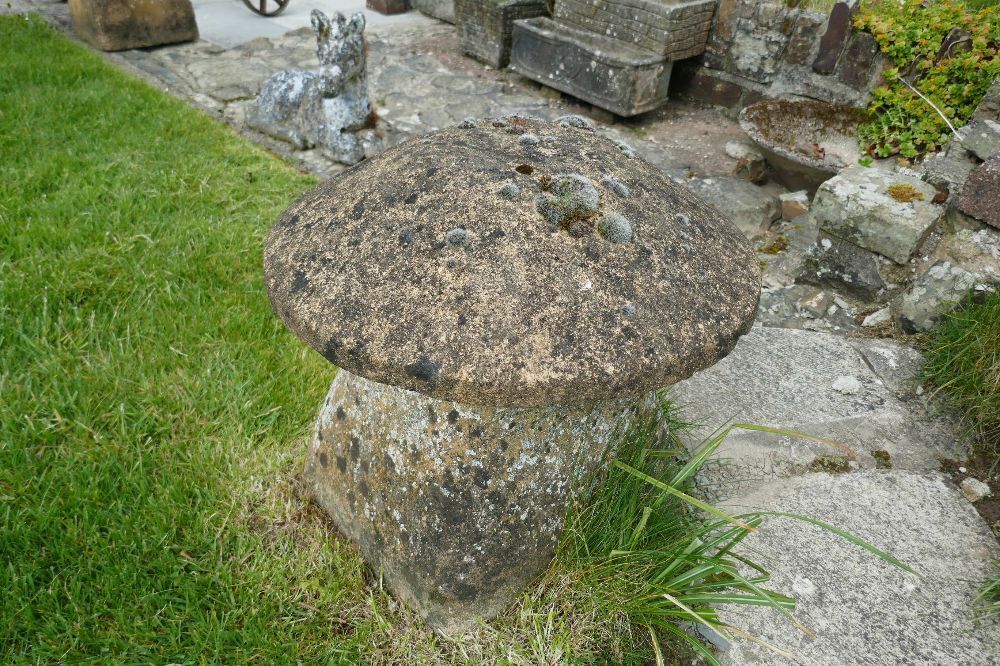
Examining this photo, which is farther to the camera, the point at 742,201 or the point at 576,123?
the point at 742,201

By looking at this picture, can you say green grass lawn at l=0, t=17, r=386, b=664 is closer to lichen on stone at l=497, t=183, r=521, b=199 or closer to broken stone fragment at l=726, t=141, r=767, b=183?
lichen on stone at l=497, t=183, r=521, b=199

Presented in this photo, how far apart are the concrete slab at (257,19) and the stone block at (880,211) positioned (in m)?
5.49

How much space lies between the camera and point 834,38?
4191mm

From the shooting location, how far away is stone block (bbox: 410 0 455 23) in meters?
7.30

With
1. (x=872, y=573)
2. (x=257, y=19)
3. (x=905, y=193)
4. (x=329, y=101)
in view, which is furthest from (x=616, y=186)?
(x=257, y=19)

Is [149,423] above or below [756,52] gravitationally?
below

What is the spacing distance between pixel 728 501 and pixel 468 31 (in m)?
5.44

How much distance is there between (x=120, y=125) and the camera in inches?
166

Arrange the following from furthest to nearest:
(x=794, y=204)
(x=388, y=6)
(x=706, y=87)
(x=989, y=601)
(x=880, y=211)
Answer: (x=388, y=6)
(x=706, y=87)
(x=794, y=204)
(x=880, y=211)
(x=989, y=601)

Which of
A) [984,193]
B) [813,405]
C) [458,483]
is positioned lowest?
[813,405]

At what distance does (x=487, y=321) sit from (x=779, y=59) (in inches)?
168

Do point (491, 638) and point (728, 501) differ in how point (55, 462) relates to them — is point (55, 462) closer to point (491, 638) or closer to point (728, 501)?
point (491, 638)

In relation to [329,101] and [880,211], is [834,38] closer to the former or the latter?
[880,211]

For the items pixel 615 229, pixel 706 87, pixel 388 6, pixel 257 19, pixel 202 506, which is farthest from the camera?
pixel 388 6
